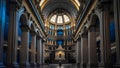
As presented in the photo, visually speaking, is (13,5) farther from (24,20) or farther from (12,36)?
(24,20)

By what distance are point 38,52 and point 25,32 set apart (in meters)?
18.3

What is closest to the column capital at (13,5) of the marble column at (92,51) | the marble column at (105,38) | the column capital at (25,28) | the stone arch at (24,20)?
the stone arch at (24,20)

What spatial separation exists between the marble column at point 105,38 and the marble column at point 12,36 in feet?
31.0

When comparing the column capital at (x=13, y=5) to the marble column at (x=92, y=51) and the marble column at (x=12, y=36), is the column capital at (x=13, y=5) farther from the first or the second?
the marble column at (x=92, y=51)

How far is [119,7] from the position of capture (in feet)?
50.3

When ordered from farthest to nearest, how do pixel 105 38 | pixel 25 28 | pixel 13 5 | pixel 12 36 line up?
pixel 25 28 → pixel 105 38 → pixel 13 5 → pixel 12 36

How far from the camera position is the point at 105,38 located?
20641mm

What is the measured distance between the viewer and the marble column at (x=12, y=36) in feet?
63.4

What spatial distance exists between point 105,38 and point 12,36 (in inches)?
394

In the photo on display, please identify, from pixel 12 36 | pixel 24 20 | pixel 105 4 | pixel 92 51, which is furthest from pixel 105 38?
pixel 24 20

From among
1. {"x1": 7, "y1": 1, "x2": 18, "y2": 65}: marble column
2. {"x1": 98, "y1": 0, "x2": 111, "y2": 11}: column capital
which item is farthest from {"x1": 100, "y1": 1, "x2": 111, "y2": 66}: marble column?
{"x1": 7, "y1": 1, "x2": 18, "y2": 65}: marble column

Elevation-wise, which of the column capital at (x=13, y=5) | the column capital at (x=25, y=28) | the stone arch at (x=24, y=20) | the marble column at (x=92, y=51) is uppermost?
the column capital at (x=13, y=5)

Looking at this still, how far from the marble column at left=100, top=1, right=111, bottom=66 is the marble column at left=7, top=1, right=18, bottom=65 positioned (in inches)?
372

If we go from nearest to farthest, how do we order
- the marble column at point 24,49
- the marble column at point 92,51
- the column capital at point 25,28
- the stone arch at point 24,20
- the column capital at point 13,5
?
the column capital at point 13,5 → the stone arch at point 24,20 → the marble column at point 24,49 → the column capital at point 25,28 → the marble column at point 92,51
